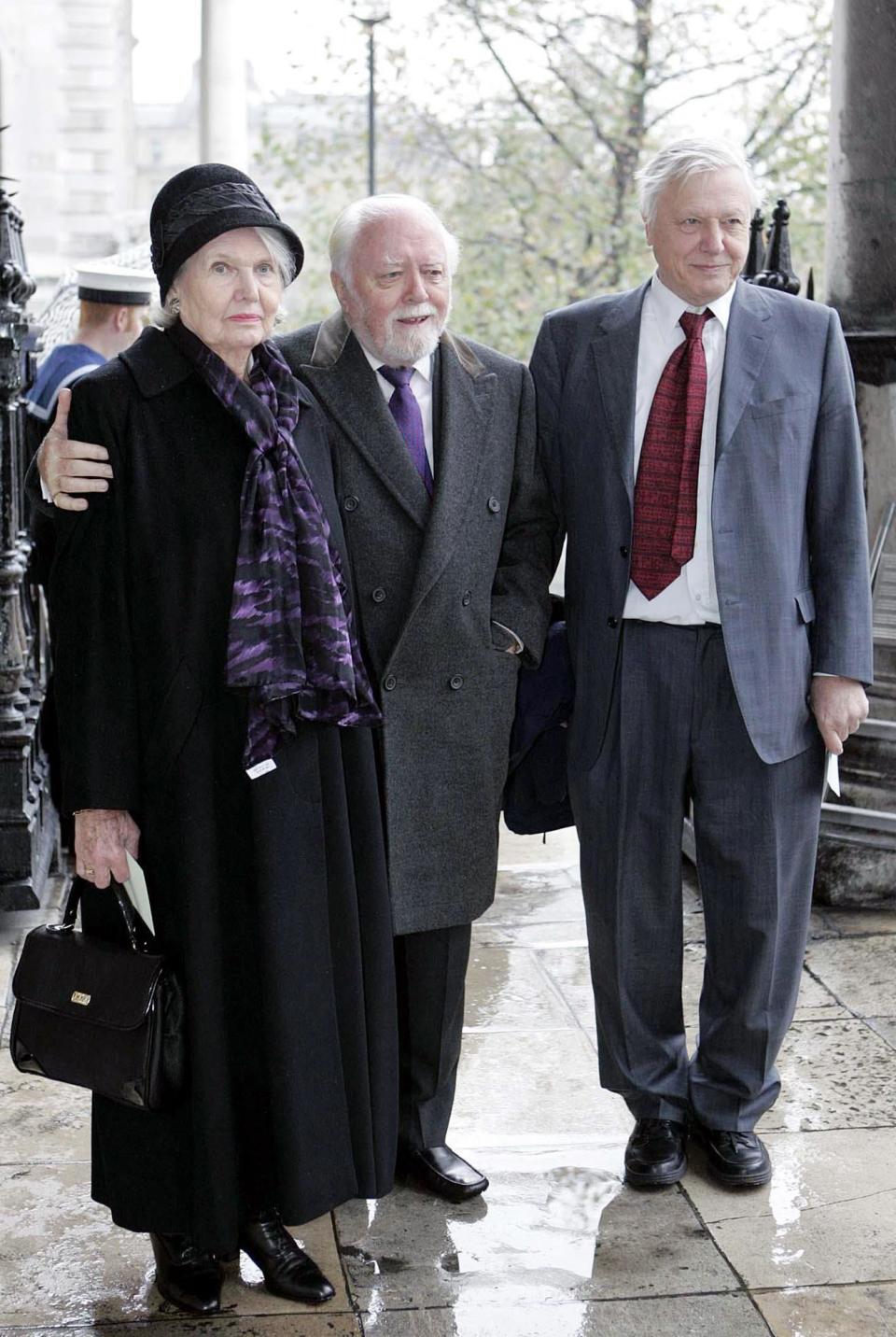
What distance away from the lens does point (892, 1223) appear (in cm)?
306

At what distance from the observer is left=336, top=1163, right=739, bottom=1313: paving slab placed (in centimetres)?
282

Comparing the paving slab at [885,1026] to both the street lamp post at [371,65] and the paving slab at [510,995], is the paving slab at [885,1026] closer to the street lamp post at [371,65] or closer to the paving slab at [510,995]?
the paving slab at [510,995]

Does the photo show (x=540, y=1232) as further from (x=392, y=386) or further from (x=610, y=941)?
(x=392, y=386)

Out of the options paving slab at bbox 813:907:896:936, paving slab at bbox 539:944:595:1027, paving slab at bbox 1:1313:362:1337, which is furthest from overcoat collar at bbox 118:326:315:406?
paving slab at bbox 813:907:896:936

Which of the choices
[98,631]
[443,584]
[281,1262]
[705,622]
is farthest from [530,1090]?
[98,631]

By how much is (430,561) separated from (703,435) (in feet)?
1.94

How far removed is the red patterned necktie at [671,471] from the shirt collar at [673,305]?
0.10 feet

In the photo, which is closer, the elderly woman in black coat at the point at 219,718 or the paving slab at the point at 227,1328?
the elderly woman in black coat at the point at 219,718

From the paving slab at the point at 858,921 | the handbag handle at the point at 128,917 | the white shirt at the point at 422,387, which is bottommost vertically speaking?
the paving slab at the point at 858,921

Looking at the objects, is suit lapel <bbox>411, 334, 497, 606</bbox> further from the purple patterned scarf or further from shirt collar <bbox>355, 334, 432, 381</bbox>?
the purple patterned scarf

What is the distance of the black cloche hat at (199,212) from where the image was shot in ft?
8.33

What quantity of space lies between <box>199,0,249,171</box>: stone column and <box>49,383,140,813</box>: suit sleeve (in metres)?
14.7

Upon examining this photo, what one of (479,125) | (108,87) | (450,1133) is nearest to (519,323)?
(479,125)

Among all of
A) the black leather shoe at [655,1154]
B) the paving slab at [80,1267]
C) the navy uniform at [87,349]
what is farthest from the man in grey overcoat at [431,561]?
the navy uniform at [87,349]
